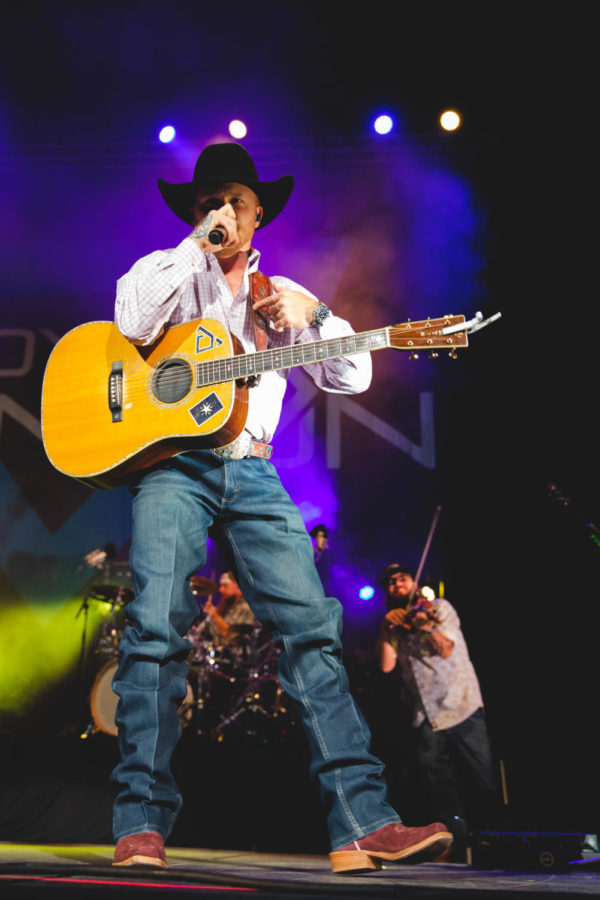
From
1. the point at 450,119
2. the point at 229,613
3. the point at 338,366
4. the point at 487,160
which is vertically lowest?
the point at 338,366

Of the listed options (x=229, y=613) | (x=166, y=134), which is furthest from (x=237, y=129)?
(x=229, y=613)

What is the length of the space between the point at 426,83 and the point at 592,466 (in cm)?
335

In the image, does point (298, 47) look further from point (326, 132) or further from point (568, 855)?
point (568, 855)

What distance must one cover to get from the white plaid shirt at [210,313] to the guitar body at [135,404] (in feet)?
0.31

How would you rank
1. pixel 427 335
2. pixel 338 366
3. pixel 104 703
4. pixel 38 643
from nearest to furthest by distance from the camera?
1. pixel 427 335
2. pixel 338 366
3. pixel 104 703
4. pixel 38 643

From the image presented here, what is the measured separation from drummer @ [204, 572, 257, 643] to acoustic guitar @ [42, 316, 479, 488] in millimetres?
4349

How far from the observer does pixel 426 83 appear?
20.0ft

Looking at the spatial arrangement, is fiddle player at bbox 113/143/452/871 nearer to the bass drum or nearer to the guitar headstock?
the guitar headstock

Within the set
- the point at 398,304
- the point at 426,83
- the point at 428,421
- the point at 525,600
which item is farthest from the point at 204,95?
the point at 525,600

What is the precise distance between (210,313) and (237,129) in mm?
4654

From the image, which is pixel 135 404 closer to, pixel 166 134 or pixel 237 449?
pixel 237 449

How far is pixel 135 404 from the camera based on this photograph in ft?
8.05

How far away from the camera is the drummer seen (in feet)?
22.4

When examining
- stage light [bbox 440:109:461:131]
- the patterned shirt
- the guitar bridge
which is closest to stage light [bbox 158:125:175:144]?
stage light [bbox 440:109:461:131]
